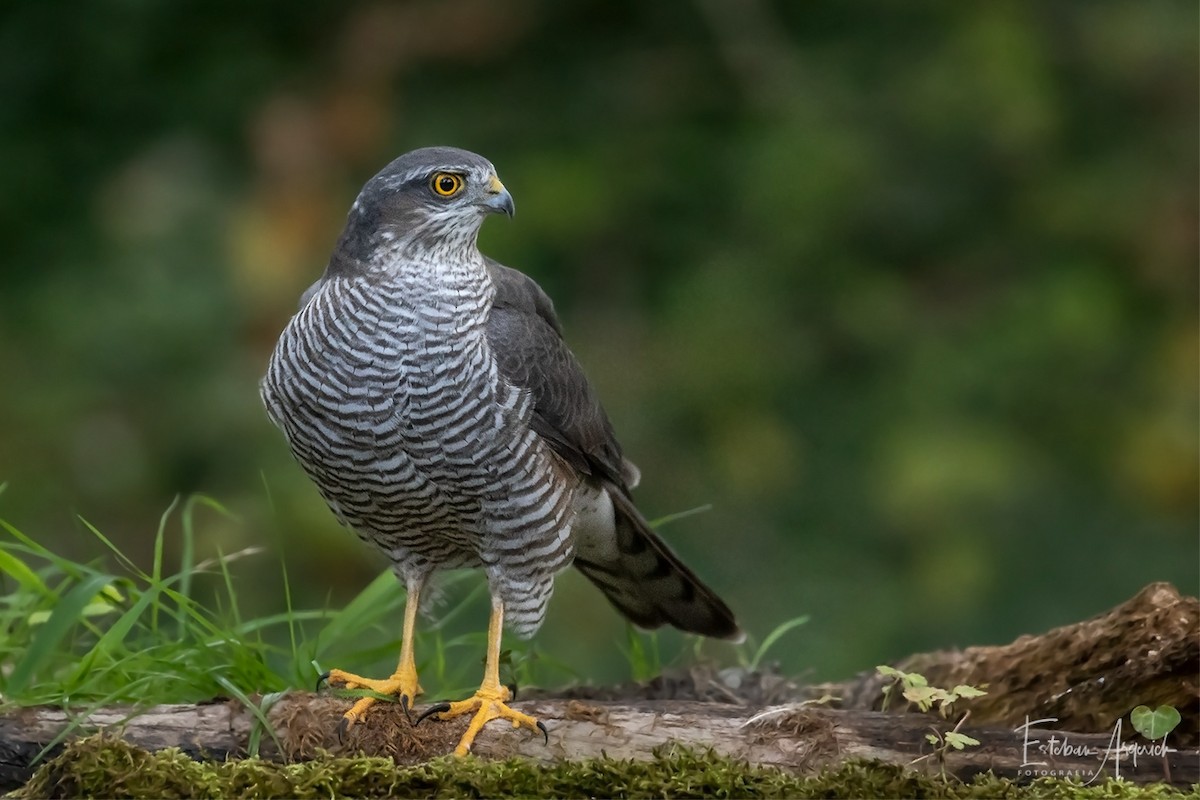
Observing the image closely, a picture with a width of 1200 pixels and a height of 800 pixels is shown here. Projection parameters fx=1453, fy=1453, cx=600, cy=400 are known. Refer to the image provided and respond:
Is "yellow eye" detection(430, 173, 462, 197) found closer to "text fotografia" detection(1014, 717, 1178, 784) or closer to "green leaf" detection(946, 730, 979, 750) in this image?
"green leaf" detection(946, 730, 979, 750)

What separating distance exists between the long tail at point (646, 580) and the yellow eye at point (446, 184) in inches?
42.5

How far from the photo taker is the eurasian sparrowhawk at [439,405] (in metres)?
3.92

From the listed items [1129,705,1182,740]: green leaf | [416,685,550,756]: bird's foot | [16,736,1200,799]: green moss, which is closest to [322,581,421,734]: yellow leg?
[416,685,550,756]: bird's foot

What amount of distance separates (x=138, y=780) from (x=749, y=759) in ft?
4.83

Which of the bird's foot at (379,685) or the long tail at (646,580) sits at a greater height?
the long tail at (646,580)

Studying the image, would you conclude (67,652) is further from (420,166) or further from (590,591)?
(590,591)

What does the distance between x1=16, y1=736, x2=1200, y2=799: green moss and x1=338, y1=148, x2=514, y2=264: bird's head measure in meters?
1.46

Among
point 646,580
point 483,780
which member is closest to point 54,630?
point 483,780

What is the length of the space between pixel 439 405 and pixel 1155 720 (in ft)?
6.63

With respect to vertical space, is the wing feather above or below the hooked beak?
below

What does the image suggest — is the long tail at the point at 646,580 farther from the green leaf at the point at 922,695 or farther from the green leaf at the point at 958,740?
the green leaf at the point at 958,740

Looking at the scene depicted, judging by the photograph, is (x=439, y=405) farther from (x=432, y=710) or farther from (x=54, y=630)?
(x=54, y=630)

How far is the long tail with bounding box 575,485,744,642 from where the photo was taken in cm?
469

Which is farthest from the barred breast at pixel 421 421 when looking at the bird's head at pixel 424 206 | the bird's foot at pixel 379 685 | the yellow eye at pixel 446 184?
the bird's foot at pixel 379 685
